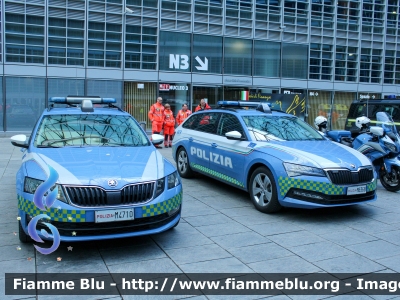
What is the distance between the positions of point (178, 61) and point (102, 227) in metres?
16.7

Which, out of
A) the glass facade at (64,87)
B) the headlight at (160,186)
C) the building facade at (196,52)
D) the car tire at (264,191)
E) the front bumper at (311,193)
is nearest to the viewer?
the headlight at (160,186)

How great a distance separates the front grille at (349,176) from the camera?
6078mm

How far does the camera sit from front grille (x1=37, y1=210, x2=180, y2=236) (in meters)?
4.41

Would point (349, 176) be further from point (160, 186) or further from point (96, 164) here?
point (96, 164)

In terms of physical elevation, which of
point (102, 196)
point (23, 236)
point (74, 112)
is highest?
point (74, 112)

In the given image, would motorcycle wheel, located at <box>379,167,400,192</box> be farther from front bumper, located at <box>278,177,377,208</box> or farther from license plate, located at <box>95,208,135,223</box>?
license plate, located at <box>95,208,135,223</box>

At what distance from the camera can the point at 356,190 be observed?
6207mm

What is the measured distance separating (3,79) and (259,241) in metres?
15.6

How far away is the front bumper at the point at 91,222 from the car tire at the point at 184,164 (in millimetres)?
4286

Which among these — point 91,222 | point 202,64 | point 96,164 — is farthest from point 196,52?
point 91,222

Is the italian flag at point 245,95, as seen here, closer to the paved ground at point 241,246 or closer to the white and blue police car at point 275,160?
the white and blue police car at point 275,160

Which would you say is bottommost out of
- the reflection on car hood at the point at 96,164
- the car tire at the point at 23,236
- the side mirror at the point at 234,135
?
the car tire at the point at 23,236

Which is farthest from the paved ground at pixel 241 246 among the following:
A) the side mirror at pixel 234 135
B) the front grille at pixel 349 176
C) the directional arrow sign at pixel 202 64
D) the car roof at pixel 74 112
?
the directional arrow sign at pixel 202 64

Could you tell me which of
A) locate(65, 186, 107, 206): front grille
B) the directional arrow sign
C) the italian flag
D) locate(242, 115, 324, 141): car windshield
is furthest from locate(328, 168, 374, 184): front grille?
the directional arrow sign
